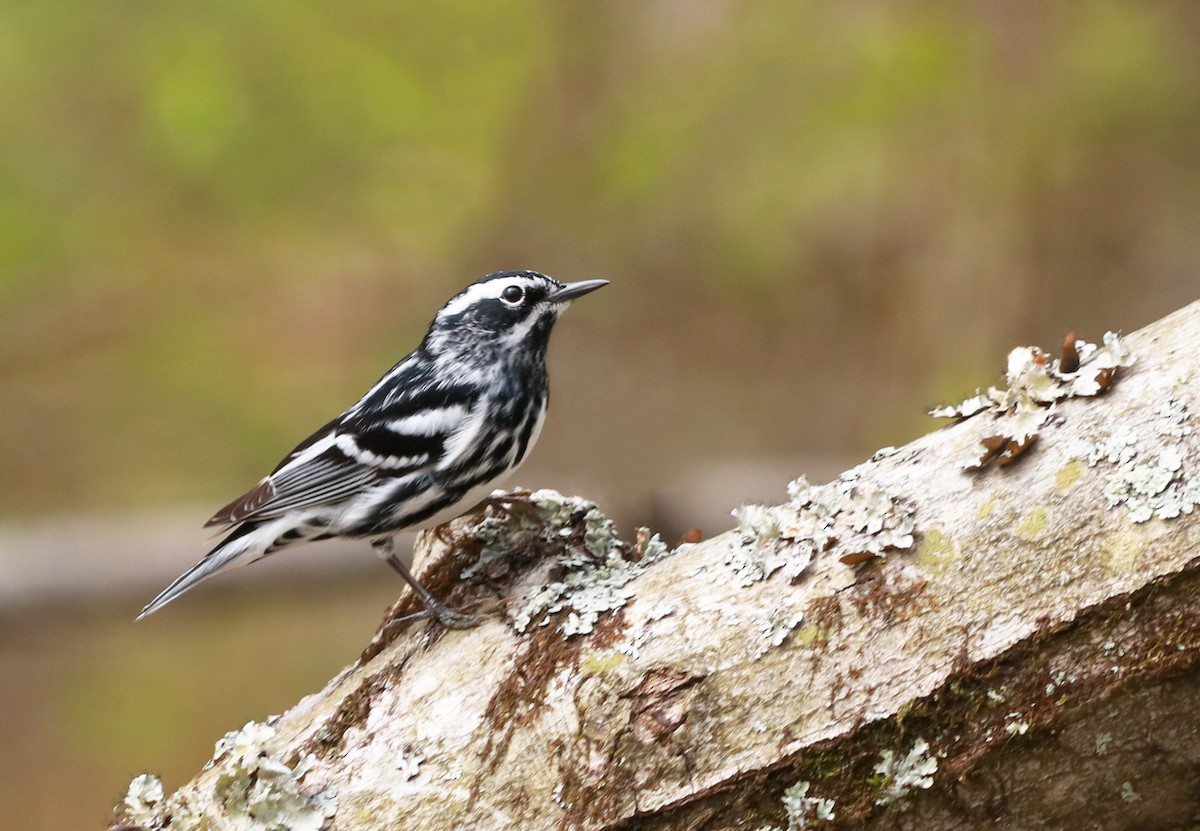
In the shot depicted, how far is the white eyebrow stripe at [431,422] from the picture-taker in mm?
3553

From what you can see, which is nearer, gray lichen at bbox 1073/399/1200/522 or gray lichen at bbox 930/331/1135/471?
gray lichen at bbox 1073/399/1200/522

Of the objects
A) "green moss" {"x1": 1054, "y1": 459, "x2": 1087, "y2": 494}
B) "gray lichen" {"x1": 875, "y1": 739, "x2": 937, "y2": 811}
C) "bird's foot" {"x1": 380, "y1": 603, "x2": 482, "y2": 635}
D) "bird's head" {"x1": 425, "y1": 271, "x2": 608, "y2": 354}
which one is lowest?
"gray lichen" {"x1": 875, "y1": 739, "x2": 937, "y2": 811}

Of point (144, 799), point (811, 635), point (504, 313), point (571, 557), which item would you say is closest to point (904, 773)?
point (811, 635)

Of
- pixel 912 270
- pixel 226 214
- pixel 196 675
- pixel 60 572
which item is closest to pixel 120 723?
pixel 196 675

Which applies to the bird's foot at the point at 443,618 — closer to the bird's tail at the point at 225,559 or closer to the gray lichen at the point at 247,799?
the gray lichen at the point at 247,799

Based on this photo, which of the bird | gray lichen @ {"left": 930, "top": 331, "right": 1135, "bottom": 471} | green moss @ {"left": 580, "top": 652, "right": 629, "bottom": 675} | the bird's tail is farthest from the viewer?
the bird's tail

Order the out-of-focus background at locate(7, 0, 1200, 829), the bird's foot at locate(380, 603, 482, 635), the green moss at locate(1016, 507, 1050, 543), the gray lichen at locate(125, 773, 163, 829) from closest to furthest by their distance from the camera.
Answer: the green moss at locate(1016, 507, 1050, 543) < the gray lichen at locate(125, 773, 163, 829) < the bird's foot at locate(380, 603, 482, 635) < the out-of-focus background at locate(7, 0, 1200, 829)

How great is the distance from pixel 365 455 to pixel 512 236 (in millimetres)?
4481

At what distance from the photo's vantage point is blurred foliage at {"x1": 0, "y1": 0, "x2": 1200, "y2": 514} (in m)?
7.07

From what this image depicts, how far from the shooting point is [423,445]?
3.53m

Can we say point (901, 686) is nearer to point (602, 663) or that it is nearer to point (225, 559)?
point (602, 663)

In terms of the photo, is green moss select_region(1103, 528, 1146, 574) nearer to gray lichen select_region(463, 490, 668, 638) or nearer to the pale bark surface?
Answer: the pale bark surface

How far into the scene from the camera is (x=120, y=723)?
8164 mm

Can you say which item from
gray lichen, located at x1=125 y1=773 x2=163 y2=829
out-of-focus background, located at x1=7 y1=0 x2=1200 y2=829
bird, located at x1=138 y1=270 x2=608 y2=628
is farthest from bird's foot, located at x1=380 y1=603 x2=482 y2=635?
out-of-focus background, located at x1=7 y1=0 x2=1200 y2=829
